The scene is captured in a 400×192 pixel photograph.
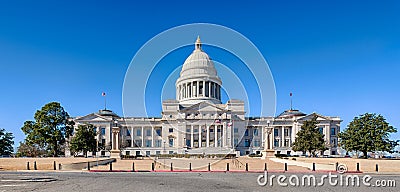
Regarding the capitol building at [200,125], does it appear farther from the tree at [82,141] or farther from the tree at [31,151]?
the tree at [82,141]

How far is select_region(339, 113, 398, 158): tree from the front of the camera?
66.4 meters

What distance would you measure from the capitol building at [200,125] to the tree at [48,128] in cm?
3855

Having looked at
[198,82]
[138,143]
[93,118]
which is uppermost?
[198,82]

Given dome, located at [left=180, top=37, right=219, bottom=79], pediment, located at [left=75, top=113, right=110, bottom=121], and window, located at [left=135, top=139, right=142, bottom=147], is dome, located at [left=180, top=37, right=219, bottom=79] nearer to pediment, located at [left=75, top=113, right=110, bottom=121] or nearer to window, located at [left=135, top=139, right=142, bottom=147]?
window, located at [left=135, top=139, right=142, bottom=147]

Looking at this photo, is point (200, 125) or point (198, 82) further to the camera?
point (198, 82)

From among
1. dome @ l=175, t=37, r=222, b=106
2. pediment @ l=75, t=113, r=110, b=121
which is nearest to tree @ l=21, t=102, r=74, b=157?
pediment @ l=75, t=113, r=110, b=121

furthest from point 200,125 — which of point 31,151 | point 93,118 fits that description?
point 31,151

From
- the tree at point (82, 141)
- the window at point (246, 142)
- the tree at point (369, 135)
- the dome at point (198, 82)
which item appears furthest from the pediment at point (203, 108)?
the tree at point (369, 135)

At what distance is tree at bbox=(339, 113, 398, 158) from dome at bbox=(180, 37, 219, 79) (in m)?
63.5

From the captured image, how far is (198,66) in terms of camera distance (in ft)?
421

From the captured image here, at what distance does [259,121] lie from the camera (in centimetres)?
11688

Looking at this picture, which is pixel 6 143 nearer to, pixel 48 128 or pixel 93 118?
pixel 48 128

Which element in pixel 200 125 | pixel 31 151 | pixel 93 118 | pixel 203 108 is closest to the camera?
pixel 31 151

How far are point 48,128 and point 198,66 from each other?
227ft
